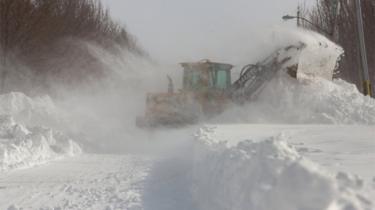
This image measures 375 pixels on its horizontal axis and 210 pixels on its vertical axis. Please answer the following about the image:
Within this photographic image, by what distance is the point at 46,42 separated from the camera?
73.9 ft

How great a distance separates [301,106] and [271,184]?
11.1 m

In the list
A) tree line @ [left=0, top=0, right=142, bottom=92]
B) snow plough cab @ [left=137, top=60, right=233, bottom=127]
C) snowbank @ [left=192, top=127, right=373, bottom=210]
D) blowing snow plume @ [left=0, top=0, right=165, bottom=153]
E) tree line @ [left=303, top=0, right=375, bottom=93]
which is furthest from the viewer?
tree line @ [left=303, top=0, right=375, bottom=93]

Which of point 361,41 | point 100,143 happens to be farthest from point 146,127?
point 361,41

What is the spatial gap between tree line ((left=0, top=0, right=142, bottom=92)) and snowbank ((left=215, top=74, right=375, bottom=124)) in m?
9.95

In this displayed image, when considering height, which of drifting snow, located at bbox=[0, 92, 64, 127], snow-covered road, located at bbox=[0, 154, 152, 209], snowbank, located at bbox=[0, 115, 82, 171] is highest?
drifting snow, located at bbox=[0, 92, 64, 127]

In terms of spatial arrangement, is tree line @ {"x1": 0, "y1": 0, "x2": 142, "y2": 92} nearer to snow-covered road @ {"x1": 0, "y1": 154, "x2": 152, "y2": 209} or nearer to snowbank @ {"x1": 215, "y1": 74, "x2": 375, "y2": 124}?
snowbank @ {"x1": 215, "y1": 74, "x2": 375, "y2": 124}

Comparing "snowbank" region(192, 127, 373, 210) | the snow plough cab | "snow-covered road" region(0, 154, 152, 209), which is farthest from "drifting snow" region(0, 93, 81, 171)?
"snowbank" region(192, 127, 373, 210)

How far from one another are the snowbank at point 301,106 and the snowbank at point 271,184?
8717 millimetres

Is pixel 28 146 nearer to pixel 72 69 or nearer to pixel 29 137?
pixel 29 137

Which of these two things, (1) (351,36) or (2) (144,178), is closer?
(2) (144,178)

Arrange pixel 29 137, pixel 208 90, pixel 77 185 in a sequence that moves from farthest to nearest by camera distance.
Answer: pixel 208 90
pixel 29 137
pixel 77 185

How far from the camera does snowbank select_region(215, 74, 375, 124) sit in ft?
48.4

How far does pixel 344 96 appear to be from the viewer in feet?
50.1

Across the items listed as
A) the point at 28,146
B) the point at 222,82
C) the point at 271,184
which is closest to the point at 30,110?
the point at 28,146
